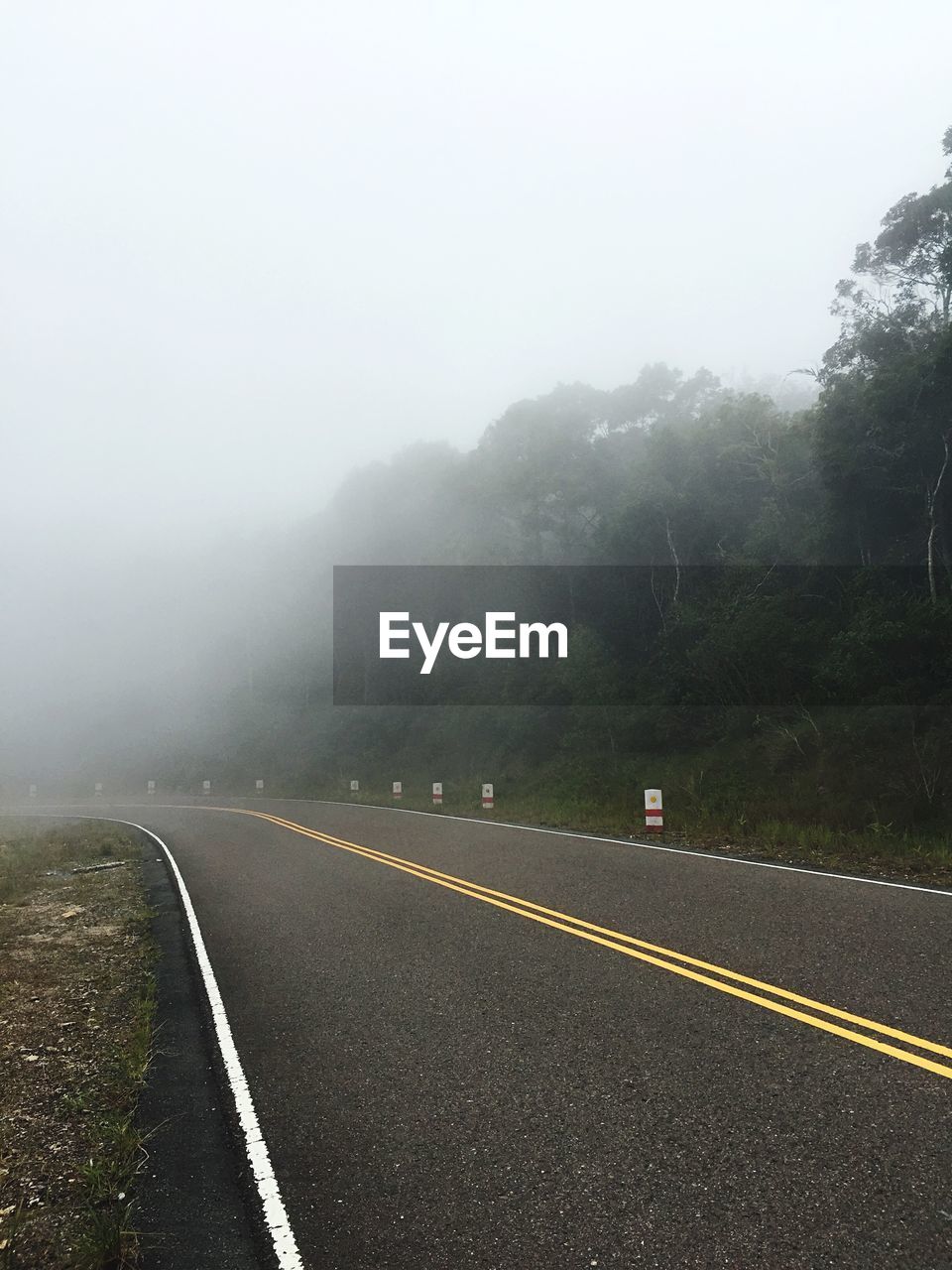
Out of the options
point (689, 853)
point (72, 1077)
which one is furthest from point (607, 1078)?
point (689, 853)

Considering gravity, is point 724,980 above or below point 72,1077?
above

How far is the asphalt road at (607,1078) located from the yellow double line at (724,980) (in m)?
0.03

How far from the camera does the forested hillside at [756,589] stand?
1762 centimetres

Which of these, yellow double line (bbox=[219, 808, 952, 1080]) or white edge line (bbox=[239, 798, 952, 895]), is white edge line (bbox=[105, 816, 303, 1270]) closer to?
yellow double line (bbox=[219, 808, 952, 1080])

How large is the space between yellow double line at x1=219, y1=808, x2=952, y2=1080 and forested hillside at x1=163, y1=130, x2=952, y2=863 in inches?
271

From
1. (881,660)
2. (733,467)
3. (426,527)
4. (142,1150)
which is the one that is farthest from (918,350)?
(426,527)

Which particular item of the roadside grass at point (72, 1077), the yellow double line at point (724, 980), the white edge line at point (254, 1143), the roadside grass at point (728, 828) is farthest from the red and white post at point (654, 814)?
the white edge line at point (254, 1143)

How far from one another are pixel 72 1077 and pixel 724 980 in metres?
4.74

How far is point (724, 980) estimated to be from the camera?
571 cm

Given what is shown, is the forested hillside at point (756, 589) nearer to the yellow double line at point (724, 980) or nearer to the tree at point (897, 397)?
the tree at point (897, 397)

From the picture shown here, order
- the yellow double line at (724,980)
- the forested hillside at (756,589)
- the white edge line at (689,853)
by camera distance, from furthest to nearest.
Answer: the forested hillside at (756,589), the white edge line at (689,853), the yellow double line at (724,980)

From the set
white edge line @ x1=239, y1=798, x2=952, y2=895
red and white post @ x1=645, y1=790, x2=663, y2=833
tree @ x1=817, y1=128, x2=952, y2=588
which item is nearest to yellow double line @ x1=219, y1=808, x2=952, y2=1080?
Answer: white edge line @ x1=239, y1=798, x2=952, y2=895

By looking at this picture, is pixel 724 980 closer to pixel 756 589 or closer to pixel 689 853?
pixel 689 853

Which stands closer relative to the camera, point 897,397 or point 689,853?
point 689,853
